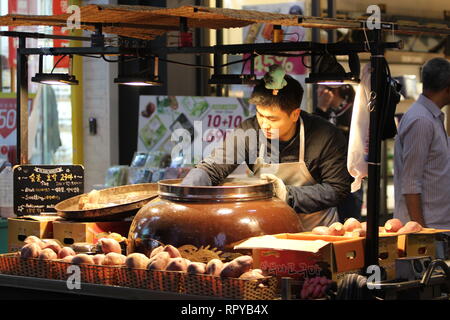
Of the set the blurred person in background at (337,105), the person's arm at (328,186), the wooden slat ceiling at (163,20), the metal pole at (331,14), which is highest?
the metal pole at (331,14)

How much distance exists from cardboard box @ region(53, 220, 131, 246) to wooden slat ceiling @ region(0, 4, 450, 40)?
4.01 ft

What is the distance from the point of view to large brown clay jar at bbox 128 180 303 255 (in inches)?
164

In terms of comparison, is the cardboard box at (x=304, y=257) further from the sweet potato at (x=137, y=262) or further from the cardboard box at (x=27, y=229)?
the cardboard box at (x=27, y=229)

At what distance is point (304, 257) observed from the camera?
12.4 feet

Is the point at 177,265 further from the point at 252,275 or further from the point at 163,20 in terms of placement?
the point at 163,20

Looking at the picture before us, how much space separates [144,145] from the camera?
351 inches

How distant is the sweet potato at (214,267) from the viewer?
374 centimetres

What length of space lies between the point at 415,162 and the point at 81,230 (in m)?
2.25

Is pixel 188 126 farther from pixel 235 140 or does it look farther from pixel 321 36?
pixel 235 140

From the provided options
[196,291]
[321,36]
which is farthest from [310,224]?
[321,36]

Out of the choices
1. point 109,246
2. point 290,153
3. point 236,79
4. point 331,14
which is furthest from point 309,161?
point 331,14

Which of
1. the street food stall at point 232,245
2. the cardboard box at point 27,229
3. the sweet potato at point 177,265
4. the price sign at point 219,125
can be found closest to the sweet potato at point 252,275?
the street food stall at point 232,245

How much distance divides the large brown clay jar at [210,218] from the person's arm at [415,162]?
148 cm

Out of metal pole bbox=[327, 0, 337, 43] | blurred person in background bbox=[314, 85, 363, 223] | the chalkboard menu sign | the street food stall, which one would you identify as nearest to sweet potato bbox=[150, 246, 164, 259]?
the street food stall
